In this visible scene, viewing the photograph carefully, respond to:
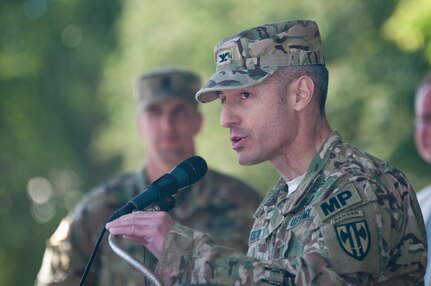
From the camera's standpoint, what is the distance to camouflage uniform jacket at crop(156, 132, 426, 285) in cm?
380

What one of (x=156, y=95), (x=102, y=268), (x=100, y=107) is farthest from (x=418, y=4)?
(x=100, y=107)

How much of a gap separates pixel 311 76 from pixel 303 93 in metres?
0.07

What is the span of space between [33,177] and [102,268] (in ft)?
47.8

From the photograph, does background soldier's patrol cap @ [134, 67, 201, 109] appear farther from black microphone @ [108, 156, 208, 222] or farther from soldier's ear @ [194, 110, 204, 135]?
black microphone @ [108, 156, 208, 222]

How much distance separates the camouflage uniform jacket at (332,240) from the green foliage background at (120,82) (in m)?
5.44

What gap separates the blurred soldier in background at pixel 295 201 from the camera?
383 cm

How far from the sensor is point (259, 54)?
429 centimetres

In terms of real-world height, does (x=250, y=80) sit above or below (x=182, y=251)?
above

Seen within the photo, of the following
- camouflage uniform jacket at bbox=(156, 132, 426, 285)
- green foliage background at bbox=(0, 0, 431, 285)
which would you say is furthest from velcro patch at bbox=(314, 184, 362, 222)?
green foliage background at bbox=(0, 0, 431, 285)

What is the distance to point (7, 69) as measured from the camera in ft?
69.5

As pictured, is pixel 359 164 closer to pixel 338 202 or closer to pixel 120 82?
pixel 338 202

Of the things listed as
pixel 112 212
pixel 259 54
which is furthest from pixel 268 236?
pixel 112 212

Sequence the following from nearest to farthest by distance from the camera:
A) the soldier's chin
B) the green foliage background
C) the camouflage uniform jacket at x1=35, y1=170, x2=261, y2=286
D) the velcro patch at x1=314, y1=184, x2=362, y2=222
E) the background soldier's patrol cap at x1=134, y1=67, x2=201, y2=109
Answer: the velcro patch at x1=314, y1=184, x2=362, y2=222 → the soldier's chin → the camouflage uniform jacket at x1=35, y1=170, x2=261, y2=286 → the background soldier's patrol cap at x1=134, y1=67, x2=201, y2=109 → the green foliage background

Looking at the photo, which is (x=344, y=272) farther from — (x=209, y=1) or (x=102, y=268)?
(x=209, y=1)
